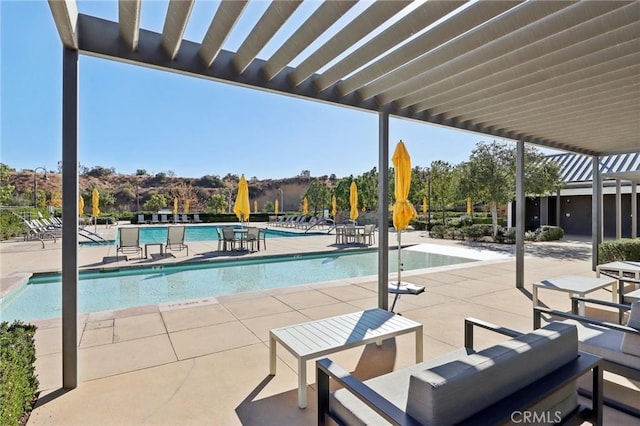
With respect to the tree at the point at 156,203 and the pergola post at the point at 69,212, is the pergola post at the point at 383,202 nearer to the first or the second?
the pergola post at the point at 69,212

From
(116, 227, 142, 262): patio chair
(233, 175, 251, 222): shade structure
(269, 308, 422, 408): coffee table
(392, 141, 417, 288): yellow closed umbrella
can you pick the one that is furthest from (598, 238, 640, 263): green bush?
(116, 227, 142, 262): patio chair

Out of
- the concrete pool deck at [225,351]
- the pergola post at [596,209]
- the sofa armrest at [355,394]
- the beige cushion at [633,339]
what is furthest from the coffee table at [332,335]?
the pergola post at [596,209]

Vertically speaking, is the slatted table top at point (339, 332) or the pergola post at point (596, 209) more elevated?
the pergola post at point (596, 209)

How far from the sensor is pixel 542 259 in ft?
31.1

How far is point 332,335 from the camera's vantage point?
2.83 m

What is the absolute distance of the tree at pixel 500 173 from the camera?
13938mm

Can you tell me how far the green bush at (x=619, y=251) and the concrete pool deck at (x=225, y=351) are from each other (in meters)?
2.95

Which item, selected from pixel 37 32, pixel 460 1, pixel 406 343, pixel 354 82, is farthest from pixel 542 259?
pixel 37 32

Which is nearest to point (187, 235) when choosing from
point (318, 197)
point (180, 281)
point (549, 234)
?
point (180, 281)

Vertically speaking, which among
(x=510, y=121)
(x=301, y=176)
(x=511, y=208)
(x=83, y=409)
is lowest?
(x=83, y=409)

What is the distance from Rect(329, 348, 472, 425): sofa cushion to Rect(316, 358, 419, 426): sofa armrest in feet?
0.18

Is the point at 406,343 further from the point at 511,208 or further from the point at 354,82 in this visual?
the point at 511,208

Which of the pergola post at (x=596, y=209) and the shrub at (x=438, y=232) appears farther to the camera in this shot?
the shrub at (x=438, y=232)

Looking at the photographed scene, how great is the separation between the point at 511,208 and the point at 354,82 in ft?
58.5
